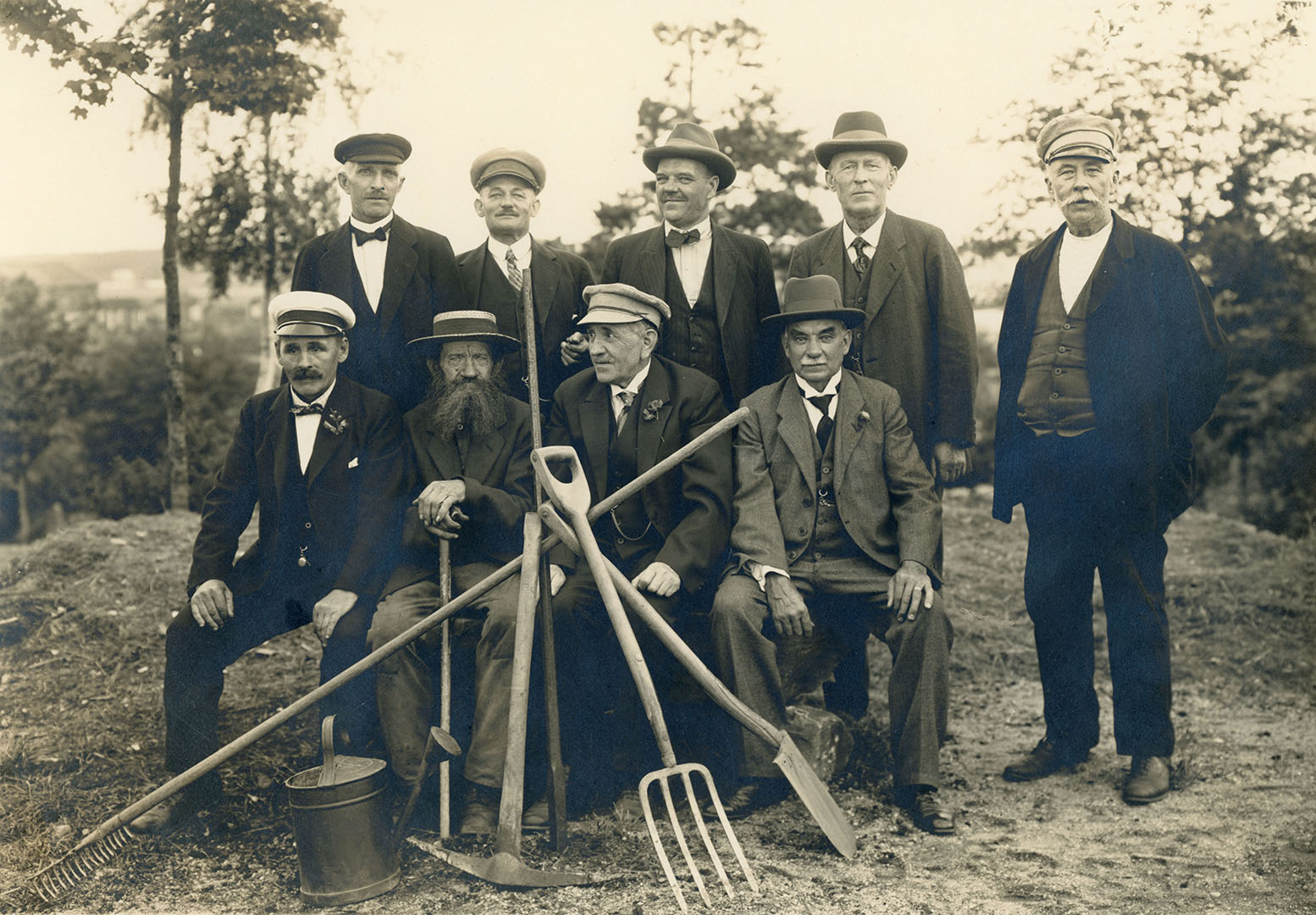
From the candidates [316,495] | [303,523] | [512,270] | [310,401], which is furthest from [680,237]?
[303,523]

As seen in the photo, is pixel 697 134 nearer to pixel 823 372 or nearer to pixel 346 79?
pixel 823 372

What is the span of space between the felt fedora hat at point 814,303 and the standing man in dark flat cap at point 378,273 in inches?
65.4

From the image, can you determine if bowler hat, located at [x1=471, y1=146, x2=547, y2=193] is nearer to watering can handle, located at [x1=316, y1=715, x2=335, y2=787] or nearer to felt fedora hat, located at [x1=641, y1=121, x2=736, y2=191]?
felt fedora hat, located at [x1=641, y1=121, x2=736, y2=191]

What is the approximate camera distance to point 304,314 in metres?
4.12

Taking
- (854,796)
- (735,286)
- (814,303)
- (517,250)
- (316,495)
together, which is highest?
(517,250)

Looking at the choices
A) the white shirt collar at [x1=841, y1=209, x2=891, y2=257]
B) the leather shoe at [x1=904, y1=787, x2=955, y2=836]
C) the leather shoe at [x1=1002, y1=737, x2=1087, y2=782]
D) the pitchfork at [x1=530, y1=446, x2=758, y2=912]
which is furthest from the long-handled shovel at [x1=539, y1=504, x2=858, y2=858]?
the white shirt collar at [x1=841, y1=209, x2=891, y2=257]

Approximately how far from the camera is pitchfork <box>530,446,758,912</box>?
10.1 ft

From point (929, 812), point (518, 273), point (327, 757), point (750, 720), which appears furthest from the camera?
point (518, 273)

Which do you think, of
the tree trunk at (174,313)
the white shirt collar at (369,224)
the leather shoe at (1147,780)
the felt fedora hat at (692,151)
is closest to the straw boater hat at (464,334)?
the white shirt collar at (369,224)

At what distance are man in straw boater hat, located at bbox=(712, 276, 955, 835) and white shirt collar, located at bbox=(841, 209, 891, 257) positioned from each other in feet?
1.43

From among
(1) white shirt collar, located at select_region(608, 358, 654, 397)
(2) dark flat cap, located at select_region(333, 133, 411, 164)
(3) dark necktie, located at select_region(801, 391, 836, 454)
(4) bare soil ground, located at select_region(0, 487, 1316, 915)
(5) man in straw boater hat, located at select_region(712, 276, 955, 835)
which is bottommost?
(4) bare soil ground, located at select_region(0, 487, 1316, 915)

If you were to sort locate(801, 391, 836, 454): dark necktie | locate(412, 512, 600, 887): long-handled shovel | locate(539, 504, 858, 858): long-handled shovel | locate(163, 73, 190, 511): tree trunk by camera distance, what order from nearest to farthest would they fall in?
locate(412, 512, 600, 887): long-handled shovel → locate(539, 504, 858, 858): long-handled shovel → locate(801, 391, 836, 454): dark necktie → locate(163, 73, 190, 511): tree trunk

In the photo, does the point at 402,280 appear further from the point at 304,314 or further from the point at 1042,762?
the point at 1042,762

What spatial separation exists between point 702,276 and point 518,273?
0.92 metres
